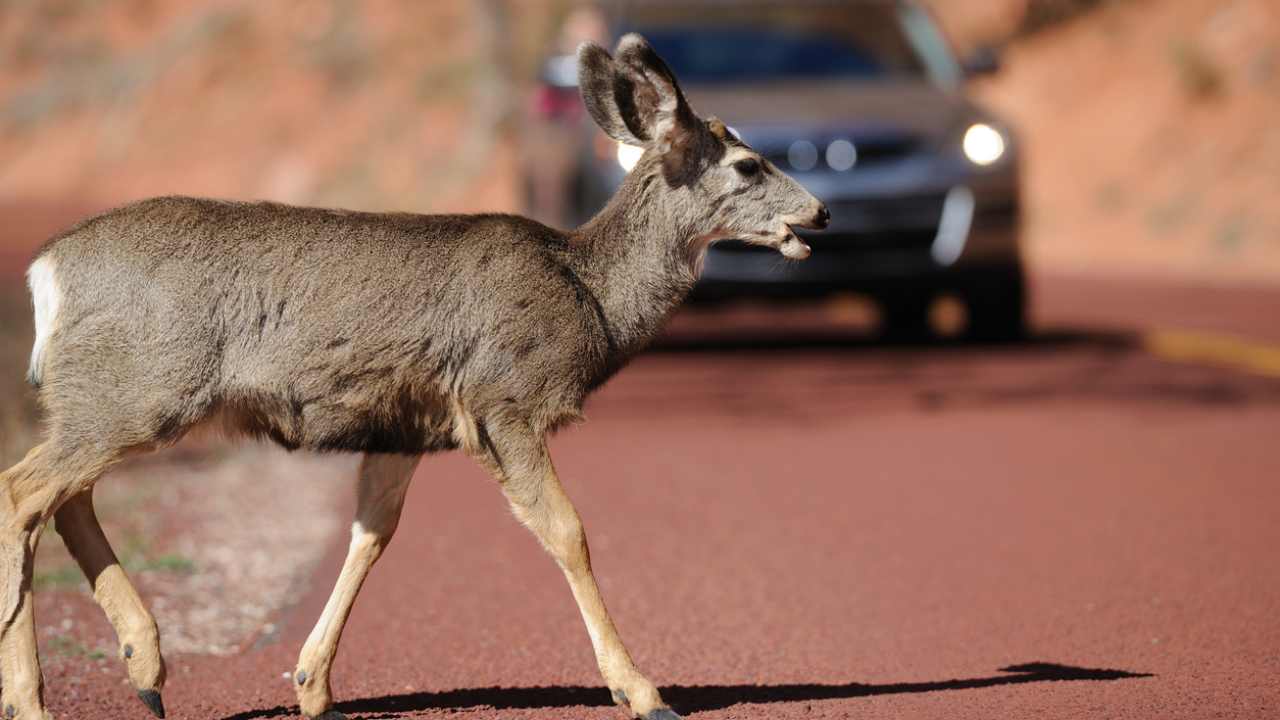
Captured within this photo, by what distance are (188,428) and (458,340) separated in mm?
901

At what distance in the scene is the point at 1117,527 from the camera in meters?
9.57

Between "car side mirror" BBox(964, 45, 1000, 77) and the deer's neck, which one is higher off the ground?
"car side mirror" BBox(964, 45, 1000, 77)

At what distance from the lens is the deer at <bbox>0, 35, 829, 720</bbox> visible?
19.6ft

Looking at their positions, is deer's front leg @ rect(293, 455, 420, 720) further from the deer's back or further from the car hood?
the car hood

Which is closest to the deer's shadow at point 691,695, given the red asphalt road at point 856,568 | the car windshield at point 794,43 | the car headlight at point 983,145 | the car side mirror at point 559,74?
the red asphalt road at point 856,568

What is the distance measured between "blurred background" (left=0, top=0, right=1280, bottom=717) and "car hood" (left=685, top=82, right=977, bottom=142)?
29mm

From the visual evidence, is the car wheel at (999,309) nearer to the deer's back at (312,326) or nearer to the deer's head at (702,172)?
the deer's head at (702,172)

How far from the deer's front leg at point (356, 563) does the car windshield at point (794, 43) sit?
9.80 meters

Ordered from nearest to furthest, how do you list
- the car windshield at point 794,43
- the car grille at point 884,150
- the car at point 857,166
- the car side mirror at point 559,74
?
the car at point 857,166
the car grille at point 884,150
the car side mirror at point 559,74
the car windshield at point 794,43

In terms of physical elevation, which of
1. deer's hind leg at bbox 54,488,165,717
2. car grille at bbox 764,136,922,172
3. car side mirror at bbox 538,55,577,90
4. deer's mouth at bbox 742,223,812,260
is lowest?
deer's hind leg at bbox 54,488,165,717

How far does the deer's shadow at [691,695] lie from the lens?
6.48 m

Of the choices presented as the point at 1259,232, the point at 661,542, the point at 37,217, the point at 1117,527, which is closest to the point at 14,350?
the point at 661,542

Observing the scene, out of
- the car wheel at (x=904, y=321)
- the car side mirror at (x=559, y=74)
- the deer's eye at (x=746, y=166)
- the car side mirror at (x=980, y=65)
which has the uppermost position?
the car side mirror at (x=980, y=65)

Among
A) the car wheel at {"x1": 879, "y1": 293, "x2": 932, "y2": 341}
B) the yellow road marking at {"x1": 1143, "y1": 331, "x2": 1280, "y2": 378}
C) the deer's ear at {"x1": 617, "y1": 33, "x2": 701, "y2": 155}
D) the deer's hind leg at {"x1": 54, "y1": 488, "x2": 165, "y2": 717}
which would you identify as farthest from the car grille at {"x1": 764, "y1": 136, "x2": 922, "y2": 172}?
the deer's hind leg at {"x1": 54, "y1": 488, "x2": 165, "y2": 717}
